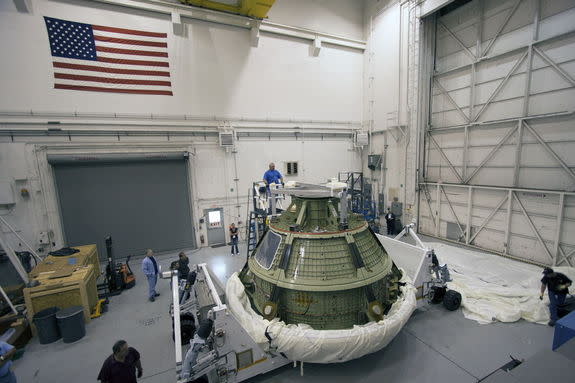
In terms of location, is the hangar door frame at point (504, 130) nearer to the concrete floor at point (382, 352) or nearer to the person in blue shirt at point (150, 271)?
the concrete floor at point (382, 352)

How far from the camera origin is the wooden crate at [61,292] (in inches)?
219

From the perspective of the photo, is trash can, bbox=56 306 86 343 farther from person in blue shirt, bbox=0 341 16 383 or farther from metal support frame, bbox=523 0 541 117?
metal support frame, bbox=523 0 541 117

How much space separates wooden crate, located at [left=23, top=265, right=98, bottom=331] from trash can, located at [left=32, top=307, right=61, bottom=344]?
0.24 meters

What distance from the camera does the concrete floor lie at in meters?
4.28

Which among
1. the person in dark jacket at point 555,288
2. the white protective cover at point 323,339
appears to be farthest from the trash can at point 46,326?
the person in dark jacket at point 555,288

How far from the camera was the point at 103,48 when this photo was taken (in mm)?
8930

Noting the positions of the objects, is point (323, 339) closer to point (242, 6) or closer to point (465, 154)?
point (465, 154)

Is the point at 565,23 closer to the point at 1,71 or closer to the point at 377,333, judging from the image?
the point at 377,333

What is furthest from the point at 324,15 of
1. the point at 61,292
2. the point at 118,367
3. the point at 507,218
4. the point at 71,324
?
the point at 71,324

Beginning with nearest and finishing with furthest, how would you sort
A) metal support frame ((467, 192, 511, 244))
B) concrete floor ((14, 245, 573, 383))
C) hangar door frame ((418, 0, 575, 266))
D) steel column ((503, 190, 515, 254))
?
concrete floor ((14, 245, 573, 383)) < hangar door frame ((418, 0, 575, 266)) < steel column ((503, 190, 515, 254)) < metal support frame ((467, 192, 511, 244))

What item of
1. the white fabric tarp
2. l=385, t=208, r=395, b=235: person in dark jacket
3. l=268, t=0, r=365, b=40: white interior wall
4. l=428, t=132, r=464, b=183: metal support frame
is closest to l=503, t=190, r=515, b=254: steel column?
the white fabric tarp

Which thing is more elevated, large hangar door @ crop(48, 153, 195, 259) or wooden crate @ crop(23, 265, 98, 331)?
large hangar door @ crop(48, 153, 195, 259)

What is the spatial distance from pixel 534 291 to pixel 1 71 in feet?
54.3

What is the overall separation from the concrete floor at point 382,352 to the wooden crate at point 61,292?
64cm
